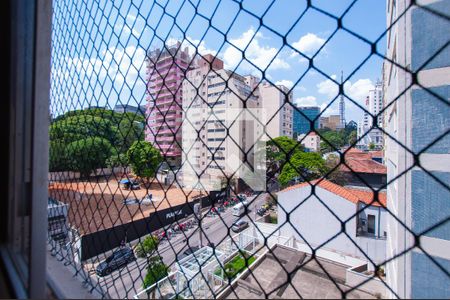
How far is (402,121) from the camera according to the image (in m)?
1.24

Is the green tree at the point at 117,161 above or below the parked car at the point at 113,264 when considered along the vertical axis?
above

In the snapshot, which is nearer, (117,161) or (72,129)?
(117,161)

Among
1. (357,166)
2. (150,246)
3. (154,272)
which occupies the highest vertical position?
(357,166)

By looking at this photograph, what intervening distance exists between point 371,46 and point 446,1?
180cm

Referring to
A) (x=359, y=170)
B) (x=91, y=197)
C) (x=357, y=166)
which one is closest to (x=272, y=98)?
(x=359, y=170)

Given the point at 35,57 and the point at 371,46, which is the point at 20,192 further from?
the point at 371,46

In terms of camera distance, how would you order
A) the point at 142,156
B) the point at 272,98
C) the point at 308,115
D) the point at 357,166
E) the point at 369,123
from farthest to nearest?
the point at 357,166 < the point at 142,156 < the point at 272,98 < the point at 308,115 < the point at 369,123

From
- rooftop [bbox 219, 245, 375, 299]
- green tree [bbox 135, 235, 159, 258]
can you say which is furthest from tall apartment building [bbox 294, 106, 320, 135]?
green tree [bbox 135, 235, 159, 258]

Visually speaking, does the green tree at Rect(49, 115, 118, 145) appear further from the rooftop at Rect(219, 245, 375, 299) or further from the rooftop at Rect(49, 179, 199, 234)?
the rooftop at Rect(219, 245, 375, 299)

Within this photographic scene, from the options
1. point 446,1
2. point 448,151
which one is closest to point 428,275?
point 448,151

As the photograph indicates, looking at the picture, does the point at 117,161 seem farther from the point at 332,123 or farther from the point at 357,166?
the point at 357,166

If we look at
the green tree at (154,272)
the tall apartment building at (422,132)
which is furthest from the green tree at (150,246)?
the tall apartment building at (422,132)

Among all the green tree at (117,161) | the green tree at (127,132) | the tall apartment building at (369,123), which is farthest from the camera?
the green tree at (117,161)

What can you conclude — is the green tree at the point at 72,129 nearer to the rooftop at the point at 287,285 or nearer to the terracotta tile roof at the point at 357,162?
the rooftop at the point at 287,285
